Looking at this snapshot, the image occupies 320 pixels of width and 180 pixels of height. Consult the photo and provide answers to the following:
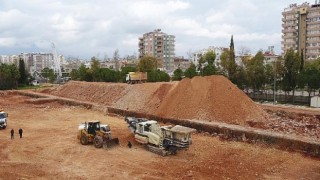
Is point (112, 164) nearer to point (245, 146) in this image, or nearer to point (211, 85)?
point (245, 146)

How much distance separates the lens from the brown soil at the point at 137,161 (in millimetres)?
15023

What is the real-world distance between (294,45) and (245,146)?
66.5m

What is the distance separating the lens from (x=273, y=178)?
14586 mm

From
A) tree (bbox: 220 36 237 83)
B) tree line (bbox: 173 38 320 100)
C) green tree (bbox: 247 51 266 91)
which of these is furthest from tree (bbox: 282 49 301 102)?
tree (bbox: 220 36 237 83)

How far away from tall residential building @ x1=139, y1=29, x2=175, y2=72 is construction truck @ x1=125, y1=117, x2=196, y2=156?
302ft

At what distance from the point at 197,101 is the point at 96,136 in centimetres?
1054

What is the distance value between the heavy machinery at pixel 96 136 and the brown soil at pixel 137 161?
422 mm

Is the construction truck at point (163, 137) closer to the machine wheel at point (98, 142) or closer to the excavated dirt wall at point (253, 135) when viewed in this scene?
the machine wheel at point (98, 142)

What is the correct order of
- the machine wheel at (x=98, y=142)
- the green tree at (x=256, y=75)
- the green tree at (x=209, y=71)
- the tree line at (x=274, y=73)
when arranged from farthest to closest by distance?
the green tree at (x=209, y=71) → the green tree at (x=256, y=75) → the tree line at (x=274, y=73) → the machine wheel at (x=98, y=142)

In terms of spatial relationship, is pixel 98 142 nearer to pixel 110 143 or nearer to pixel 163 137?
pixel 110 143

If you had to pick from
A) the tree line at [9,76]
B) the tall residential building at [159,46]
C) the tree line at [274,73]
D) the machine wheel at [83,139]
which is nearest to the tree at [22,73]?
the tree line at [9,76]

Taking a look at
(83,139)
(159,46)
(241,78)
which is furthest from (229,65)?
(159,46)

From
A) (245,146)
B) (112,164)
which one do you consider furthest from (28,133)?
(245,146)

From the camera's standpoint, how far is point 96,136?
19.7 meters
